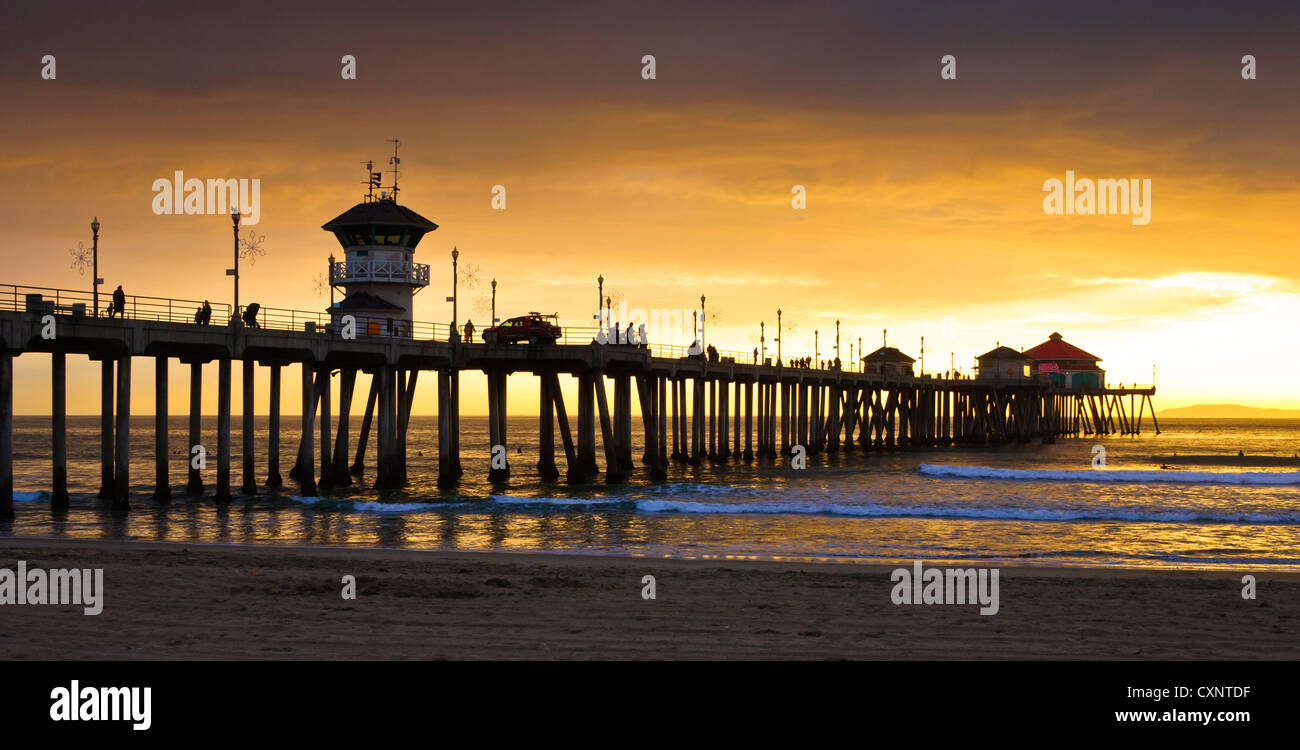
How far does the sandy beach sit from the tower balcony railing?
87.7ft

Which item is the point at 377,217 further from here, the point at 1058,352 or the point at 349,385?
the point at 1058,352

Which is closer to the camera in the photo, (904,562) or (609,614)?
(609,614)

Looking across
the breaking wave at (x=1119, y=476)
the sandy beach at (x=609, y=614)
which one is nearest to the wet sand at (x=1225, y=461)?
the breaking wave at (x=1119, y=476)

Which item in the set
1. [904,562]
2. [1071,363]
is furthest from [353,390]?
[1071,363]

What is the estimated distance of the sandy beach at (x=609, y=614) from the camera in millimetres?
10914

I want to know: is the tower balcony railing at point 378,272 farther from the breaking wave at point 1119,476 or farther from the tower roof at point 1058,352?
the tower roof at point 1058,352

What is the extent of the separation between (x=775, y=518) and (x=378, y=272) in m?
21.2

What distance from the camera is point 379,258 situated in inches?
1745

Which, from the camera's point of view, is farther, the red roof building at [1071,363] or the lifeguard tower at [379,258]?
the red roof building at [1071,363]

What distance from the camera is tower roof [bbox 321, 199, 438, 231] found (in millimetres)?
44000

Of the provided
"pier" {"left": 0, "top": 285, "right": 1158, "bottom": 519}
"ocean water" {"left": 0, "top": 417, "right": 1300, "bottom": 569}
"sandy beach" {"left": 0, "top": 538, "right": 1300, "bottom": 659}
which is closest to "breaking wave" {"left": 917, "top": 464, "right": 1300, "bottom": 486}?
"ocean water" {"left": 0, "top": 417, "right": 1300, "bottom": 569}
